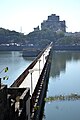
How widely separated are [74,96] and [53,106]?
453 cm

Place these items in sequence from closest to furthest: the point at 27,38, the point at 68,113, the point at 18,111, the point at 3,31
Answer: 1. the point at 18,111
2. the point at 68,113
3. the point at 3,31
4. the point at 27,38

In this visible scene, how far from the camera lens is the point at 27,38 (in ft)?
516

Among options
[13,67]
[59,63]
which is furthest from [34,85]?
[59,63]

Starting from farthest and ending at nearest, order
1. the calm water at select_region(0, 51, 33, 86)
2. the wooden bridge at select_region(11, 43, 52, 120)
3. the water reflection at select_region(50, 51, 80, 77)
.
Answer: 1. the water reflection at select_region(50, 51, 80, 77)
2. the calm water at select_region(0, 51, 33, 86)
3. the wooden bridge at select_region(11, 43, 52, 120)

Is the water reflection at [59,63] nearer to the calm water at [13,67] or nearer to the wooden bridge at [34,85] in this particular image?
the calm water at [13,67]

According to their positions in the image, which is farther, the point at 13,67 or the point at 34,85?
the point at 13,67

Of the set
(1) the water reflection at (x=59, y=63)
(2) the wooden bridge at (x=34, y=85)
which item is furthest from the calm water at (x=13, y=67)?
(1) the water reflection at (x=59, y=63)

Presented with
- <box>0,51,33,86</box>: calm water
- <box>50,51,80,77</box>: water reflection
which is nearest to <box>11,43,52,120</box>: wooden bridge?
<box>0,51,33,86</box>: calm water

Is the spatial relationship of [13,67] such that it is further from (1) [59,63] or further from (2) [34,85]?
(2) [34,85]

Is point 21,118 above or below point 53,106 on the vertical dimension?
above

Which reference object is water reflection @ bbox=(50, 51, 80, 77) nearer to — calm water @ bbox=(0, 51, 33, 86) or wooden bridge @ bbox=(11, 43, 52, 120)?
calm water @ bbox=(0, 51, 33, 86)

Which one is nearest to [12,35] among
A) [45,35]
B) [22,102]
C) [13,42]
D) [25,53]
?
[13,42]

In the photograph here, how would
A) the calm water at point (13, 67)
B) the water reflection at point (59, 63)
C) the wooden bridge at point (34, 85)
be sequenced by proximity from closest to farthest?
the wooden bridge at point (34, 85)
the calm water at point (13, 67)
the water reflection at point (59, 63)

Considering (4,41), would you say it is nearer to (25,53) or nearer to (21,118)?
(25,53)
